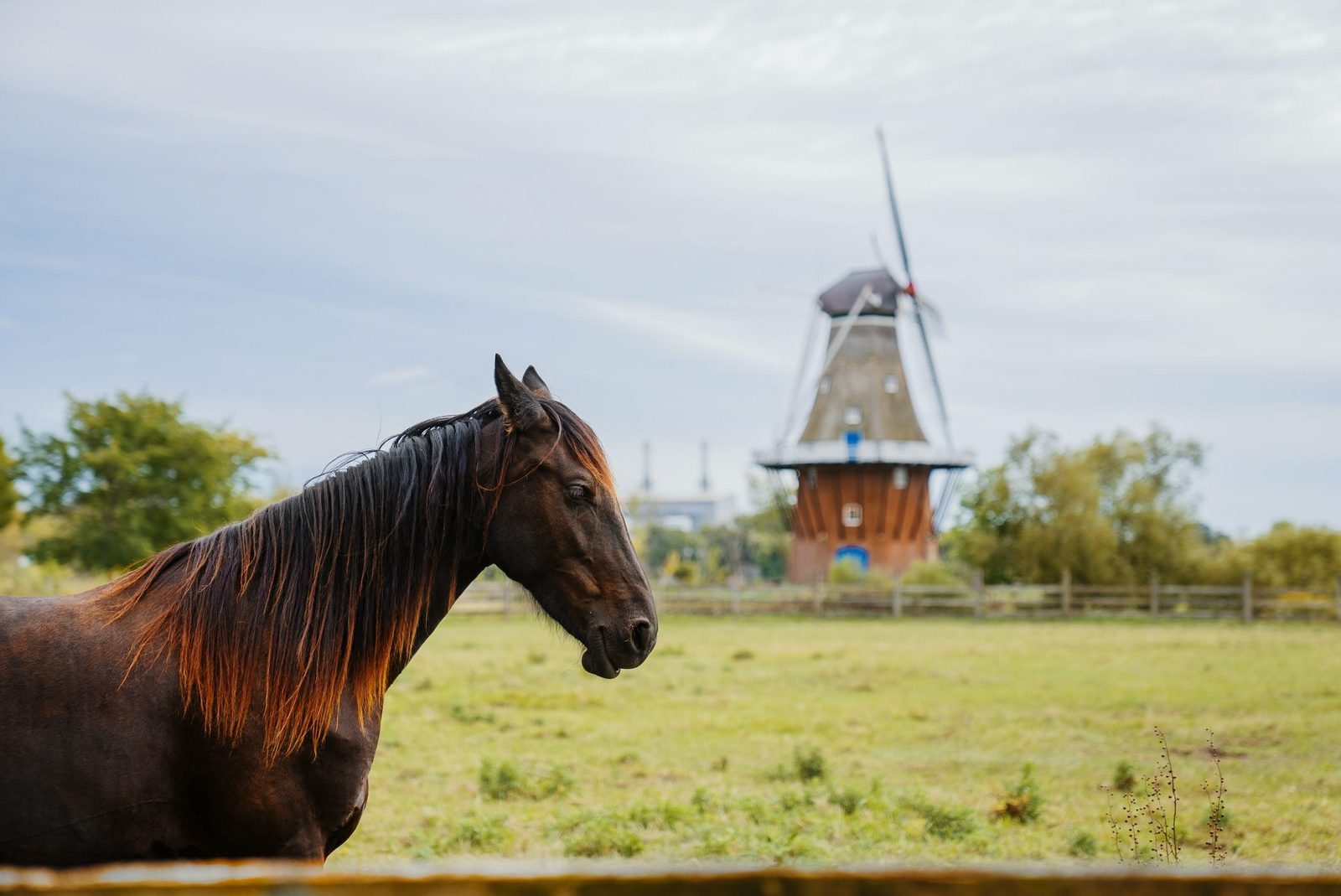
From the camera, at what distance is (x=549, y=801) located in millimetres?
7395

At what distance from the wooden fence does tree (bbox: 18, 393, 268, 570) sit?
8.02 metres

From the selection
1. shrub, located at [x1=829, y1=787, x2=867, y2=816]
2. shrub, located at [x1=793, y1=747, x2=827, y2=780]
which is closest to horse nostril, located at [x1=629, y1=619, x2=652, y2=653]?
shrub, located at [x1=829, y1=787, x2=867, y2=816]

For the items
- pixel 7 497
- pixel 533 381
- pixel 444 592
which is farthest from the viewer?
pixel 7 497

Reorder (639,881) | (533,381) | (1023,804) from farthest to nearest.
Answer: (1023,804) → (533,381) → (639,881)

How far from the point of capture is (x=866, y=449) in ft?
133

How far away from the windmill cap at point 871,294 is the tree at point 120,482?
23.9 metres

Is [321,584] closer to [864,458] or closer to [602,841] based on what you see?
[602,841]

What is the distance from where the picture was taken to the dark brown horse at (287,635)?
268 centimetres

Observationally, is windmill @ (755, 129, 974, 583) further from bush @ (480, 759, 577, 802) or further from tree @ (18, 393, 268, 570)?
bush @ (480, 759, 577, 802)

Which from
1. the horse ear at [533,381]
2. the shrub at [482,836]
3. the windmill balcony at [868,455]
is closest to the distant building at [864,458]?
the windmill balcony at [868,455]

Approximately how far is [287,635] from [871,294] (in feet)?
139

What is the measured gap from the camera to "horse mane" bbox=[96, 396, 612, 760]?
2.83 metres

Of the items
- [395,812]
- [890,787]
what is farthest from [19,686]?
[890,787]

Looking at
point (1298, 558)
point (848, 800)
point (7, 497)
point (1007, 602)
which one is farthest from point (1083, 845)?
point (7, 497)
